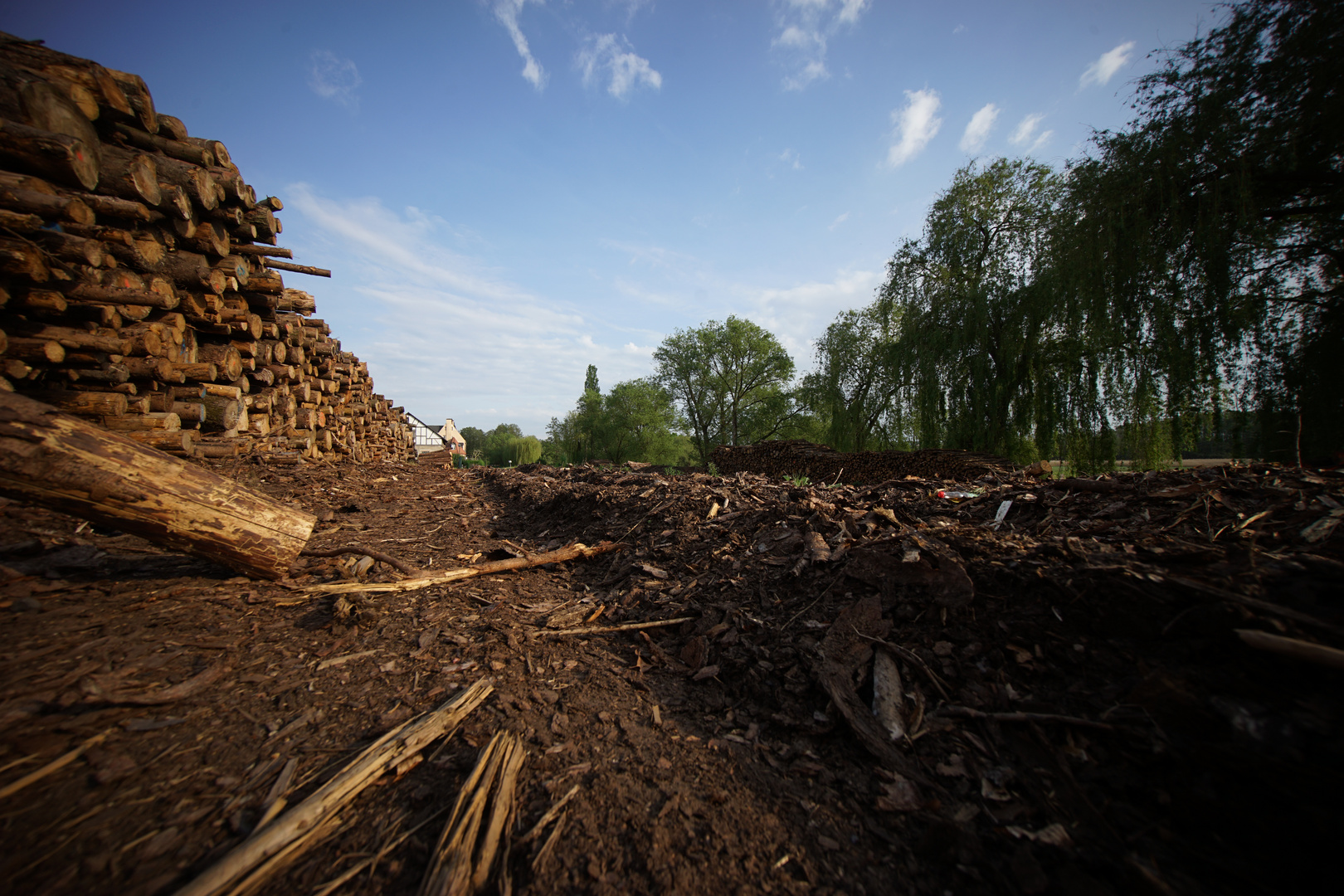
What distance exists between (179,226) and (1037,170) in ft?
59.7

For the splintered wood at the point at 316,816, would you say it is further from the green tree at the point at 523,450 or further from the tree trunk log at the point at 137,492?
the green tree at the point at 523,450

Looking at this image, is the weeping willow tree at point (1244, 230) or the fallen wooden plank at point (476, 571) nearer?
the fallen wooden plank at point (476, 571)

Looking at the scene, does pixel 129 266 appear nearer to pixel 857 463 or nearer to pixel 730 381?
pixel 857 463

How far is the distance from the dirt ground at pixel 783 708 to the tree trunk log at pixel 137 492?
1.09 feet

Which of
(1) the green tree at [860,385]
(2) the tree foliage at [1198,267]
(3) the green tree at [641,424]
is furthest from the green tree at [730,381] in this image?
(2) the tree foliage at [1198,267]

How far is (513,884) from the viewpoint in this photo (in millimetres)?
Answer: 1397

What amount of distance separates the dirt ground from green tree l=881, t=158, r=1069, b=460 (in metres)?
8.94

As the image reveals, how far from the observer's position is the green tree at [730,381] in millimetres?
32469

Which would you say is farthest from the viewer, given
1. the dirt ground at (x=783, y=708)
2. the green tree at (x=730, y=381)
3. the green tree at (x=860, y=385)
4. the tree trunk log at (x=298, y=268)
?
the green tree at (x=730, y=381)

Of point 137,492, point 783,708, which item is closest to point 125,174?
point 137,492

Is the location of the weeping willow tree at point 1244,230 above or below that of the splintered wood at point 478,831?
above

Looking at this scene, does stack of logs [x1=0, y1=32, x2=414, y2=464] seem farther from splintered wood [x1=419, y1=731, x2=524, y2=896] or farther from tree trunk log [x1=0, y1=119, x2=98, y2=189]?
splintered wood [x1=419, y1=731, x2=524, y2=896]

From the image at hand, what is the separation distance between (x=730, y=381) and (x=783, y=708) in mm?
32404

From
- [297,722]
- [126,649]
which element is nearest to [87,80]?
[126,649]
